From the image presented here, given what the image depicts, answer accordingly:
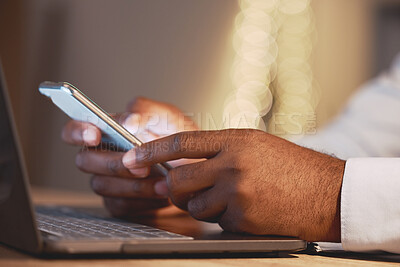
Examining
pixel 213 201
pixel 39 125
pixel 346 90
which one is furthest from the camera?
pixel 39 125

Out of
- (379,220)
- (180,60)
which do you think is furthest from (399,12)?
(379,220)

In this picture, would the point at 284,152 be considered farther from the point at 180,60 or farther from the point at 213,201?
the point at 180,60

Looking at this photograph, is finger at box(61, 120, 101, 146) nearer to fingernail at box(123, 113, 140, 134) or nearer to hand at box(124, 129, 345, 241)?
fingernail at box(123, 113, 140, 134)

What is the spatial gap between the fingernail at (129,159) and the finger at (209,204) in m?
0.08

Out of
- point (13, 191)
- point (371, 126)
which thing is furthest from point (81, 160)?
point (371, 126)

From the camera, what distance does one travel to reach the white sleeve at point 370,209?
527 millimetres

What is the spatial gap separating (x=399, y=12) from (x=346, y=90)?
2.03 ft

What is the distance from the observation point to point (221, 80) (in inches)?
113

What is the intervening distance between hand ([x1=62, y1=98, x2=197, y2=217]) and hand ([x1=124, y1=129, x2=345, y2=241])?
0.41 ft

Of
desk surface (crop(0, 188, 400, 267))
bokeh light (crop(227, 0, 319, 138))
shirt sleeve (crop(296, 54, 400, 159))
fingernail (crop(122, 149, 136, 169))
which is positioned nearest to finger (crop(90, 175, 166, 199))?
fingernail (crop(122, 149, 136, 169))

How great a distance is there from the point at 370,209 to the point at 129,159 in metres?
0.28

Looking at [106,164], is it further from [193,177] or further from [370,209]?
[370,209]

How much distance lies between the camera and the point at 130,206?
2.59ft

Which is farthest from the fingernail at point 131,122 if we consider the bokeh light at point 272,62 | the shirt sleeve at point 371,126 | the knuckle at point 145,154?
the bokeh light at point 272,62
